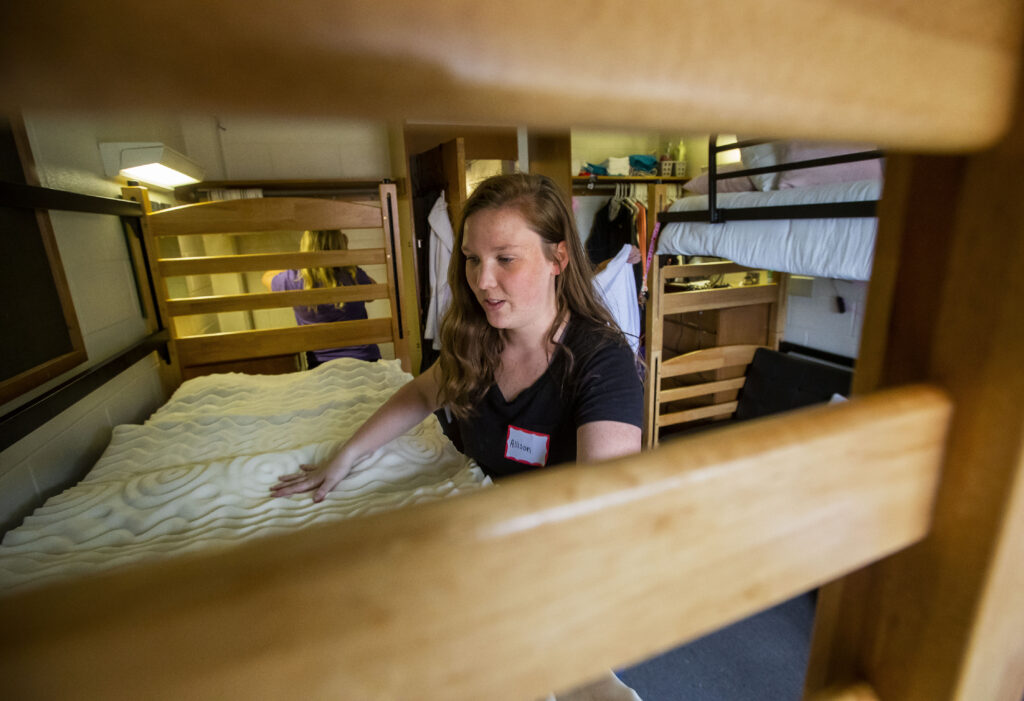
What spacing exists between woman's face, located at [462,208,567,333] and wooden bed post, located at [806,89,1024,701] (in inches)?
31.4

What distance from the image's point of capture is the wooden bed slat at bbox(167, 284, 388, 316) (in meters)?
2.07

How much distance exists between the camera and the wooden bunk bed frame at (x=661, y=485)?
0.41 ft

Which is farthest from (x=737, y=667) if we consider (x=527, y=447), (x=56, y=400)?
(x=56, y=400)

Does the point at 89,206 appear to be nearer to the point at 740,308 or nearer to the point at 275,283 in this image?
the point at 275,283

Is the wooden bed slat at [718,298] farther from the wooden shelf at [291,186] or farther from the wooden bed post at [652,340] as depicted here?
the wooden shelf at [291,186]

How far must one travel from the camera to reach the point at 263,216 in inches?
85.7

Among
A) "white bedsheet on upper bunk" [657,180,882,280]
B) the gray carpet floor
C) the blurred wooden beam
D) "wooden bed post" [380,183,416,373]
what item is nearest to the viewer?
the blurred wooden beam

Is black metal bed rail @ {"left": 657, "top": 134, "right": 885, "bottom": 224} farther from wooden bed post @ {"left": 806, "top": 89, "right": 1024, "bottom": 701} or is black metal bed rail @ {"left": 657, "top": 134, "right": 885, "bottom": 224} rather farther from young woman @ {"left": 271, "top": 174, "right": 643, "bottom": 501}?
wooden bed post @ {"left": 806, "top": 89, "right": 1024, "bottom": 701}

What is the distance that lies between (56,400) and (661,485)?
4.78ft

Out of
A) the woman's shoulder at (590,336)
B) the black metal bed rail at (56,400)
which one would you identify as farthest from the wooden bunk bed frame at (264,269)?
the woman's shoulder at (590,336)

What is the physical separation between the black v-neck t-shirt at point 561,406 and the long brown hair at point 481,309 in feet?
0.14

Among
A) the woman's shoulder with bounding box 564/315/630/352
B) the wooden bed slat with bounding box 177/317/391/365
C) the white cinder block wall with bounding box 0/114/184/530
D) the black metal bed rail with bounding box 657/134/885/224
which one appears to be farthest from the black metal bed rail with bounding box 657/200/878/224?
the white cinder block wall with bounding box 0/114/184/530

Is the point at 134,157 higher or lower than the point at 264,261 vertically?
higher

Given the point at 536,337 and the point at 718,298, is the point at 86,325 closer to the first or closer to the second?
the point at 536,337
